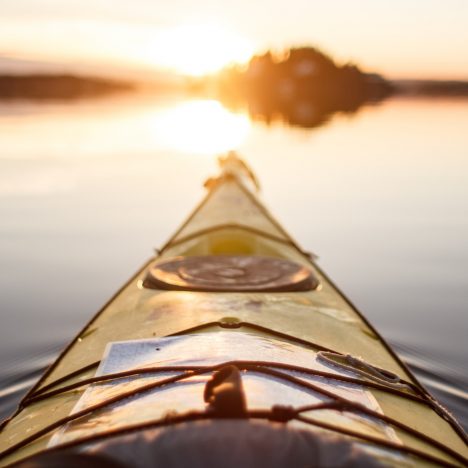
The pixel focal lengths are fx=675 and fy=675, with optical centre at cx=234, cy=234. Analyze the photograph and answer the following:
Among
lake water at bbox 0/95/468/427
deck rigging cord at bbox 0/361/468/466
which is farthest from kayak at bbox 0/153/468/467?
lake water at bbox 0/95/468/427

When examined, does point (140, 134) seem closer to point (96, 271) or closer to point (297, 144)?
Result: point (297, 144)

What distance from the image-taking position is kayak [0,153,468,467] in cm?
216

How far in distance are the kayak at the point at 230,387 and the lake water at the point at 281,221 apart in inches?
58.6

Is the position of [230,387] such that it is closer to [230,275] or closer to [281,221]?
[230,275]

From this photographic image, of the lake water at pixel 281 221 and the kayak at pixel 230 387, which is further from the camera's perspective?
the lake water at pixel 281 221

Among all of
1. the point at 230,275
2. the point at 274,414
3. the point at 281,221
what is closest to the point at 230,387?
the point at 274,414

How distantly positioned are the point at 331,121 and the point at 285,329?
33054 mm

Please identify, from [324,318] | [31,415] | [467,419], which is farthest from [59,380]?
[467,419]

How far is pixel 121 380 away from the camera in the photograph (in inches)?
125

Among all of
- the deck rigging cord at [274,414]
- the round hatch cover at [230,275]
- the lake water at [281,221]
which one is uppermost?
the deck rigging cord at [274,414]

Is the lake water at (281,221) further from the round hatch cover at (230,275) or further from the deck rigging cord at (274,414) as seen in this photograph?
the deck rigging cord at (274,414)

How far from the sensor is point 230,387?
2309mm

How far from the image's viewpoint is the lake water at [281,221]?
7.05 metres

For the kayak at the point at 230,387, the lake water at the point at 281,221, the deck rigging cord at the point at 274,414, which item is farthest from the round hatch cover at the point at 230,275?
the deck rigging cord at the point at 274,414
